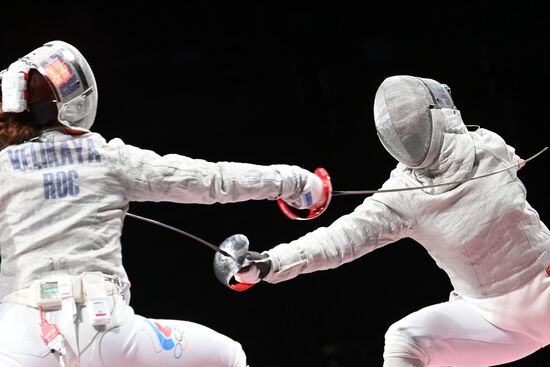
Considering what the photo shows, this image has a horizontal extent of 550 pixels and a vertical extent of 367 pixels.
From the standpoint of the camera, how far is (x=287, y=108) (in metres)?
4.11

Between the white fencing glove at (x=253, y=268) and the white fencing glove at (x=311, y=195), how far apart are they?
274 mm

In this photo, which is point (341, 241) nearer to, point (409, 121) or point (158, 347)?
point (409, 121)

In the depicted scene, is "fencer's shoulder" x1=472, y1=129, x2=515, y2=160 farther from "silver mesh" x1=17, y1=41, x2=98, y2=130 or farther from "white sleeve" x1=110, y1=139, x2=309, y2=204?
"silver mesh" x1=17, y1=41, x2=98, y2=130

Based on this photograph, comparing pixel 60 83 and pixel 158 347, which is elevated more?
pixel 60 83

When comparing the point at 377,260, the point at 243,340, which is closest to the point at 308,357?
the point at 243,340

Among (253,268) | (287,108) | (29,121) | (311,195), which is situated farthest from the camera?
(287,108)

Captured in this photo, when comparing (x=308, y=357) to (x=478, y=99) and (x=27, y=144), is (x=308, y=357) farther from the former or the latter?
(x=27, y=144)

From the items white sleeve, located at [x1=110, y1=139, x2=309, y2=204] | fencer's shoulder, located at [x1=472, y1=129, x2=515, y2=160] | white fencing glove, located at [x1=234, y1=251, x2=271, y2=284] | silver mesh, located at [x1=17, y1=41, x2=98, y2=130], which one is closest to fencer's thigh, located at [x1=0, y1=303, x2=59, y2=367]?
white sleeve, located at [x1=110, y1=139, x2=309, y2=204]

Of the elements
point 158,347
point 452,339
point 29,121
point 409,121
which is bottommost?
point 452,339

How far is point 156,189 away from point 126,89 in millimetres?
1669

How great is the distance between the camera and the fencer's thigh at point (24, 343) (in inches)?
80.8

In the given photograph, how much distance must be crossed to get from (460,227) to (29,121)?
126 centimetres

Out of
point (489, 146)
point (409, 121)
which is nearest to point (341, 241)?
point (409, 121)

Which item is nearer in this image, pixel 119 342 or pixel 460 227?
pixel 119 342
